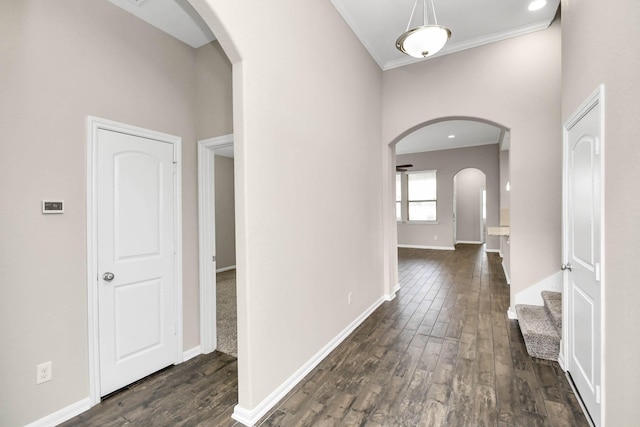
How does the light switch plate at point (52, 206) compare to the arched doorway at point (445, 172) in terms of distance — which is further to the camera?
the arched doorway at point (445, 172)

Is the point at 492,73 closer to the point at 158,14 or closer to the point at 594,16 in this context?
the point at 594,16

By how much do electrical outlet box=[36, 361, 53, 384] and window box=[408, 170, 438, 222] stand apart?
9.54m

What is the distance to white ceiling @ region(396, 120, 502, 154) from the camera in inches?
272

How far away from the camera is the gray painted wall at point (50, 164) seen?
5.97ft

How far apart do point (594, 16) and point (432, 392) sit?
2.71 metres

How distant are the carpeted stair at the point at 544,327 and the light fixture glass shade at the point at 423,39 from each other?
2761mm

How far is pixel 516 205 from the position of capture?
356 cm

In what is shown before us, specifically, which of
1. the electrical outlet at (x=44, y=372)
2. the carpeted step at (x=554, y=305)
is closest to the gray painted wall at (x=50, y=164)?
the electrical outlet at (x=44, y=372)

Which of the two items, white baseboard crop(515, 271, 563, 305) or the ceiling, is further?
white baseboard crop(515, 271, 563, 305)

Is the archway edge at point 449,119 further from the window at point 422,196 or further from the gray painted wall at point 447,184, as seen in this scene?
the window at point 422,196

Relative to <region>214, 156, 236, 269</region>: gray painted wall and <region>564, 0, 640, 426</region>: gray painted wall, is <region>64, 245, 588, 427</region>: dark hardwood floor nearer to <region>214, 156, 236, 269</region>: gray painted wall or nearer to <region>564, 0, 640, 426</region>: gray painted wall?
<region>564, 0, 640, 426</region>: gray painted wall

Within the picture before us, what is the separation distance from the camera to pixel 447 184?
30.8 ft

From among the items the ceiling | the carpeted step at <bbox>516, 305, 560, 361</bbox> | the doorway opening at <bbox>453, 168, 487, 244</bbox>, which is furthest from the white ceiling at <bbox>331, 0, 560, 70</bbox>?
the doorway opening at <bbox>453, 168, 487, 244</bbox>

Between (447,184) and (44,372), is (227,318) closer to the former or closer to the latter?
(44,372)
